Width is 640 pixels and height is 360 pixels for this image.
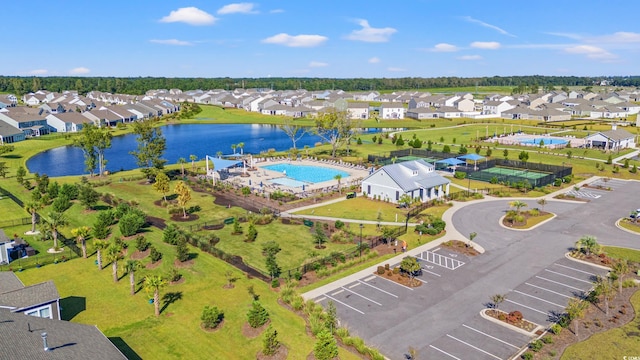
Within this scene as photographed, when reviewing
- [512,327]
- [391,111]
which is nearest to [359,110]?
[391,111]

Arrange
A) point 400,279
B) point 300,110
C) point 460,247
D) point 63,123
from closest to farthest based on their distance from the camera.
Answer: point 400,279, point 460,247, point 63,123, point 300,110

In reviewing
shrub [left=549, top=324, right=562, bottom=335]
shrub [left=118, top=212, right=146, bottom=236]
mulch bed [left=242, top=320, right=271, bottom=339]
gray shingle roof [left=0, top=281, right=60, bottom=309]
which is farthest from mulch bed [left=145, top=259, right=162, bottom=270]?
shrub [left=549, top=324, right=562, bottom=335]

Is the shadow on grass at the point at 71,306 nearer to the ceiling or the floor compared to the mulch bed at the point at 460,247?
nearer to the floor

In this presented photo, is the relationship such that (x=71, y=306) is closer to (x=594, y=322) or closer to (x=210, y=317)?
(x=210, y=317)

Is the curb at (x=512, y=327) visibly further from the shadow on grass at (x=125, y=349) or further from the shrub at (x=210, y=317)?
the shadow on grass at (x=125, y=349)

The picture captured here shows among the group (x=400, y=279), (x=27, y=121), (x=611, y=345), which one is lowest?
(x=611, y=345)

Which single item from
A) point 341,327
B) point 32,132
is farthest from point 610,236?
point 32,132

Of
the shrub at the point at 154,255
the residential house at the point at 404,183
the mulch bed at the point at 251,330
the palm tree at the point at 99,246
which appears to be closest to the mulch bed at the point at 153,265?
the shrub at the point at 154,255
